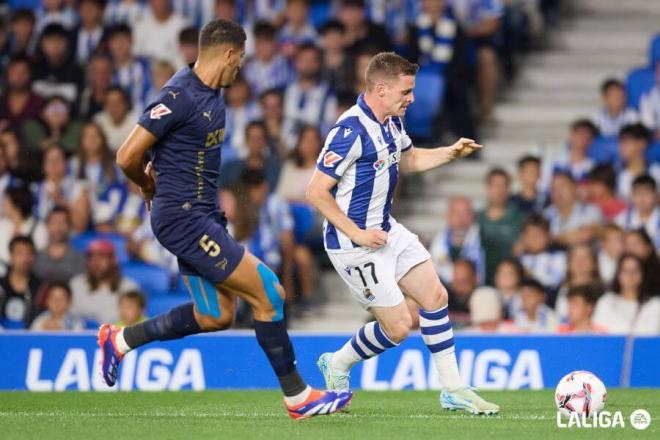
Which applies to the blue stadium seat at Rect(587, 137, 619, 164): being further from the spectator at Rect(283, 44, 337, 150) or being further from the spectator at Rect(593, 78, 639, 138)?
the spectator at Rect(283, 44, 337, 150)

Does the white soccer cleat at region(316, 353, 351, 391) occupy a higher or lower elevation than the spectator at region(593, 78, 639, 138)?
lower

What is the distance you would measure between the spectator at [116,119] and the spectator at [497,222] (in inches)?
157

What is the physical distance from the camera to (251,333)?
1159 centimetres

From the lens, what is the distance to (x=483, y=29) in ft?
51.6

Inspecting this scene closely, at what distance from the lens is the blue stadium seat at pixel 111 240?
14.1 meters

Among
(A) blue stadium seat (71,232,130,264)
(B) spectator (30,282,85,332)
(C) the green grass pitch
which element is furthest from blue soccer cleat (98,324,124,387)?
(A) blue stadium seat (71,232,130,264)

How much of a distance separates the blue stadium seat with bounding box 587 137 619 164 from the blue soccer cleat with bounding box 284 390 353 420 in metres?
6.65

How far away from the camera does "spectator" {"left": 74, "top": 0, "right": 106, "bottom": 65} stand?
1638 centimetres

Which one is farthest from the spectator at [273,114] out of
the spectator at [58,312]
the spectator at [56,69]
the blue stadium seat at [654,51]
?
the blue stadium seat at [654,51]

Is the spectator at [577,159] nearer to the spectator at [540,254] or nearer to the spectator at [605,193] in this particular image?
the spectator at [605,193]

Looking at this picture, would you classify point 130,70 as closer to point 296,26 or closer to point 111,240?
point 296,26

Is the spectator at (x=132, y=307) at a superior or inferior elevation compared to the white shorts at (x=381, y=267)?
inferior

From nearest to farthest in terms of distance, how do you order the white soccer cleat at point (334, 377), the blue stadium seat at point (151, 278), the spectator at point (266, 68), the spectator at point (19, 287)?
the white soccer cleat at point (334, 377)
the spectator at point (19, 287)
the blue stadium seat at point (151, 278)
the spectator at point (266, 68)

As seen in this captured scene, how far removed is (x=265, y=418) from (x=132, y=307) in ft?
13.6
